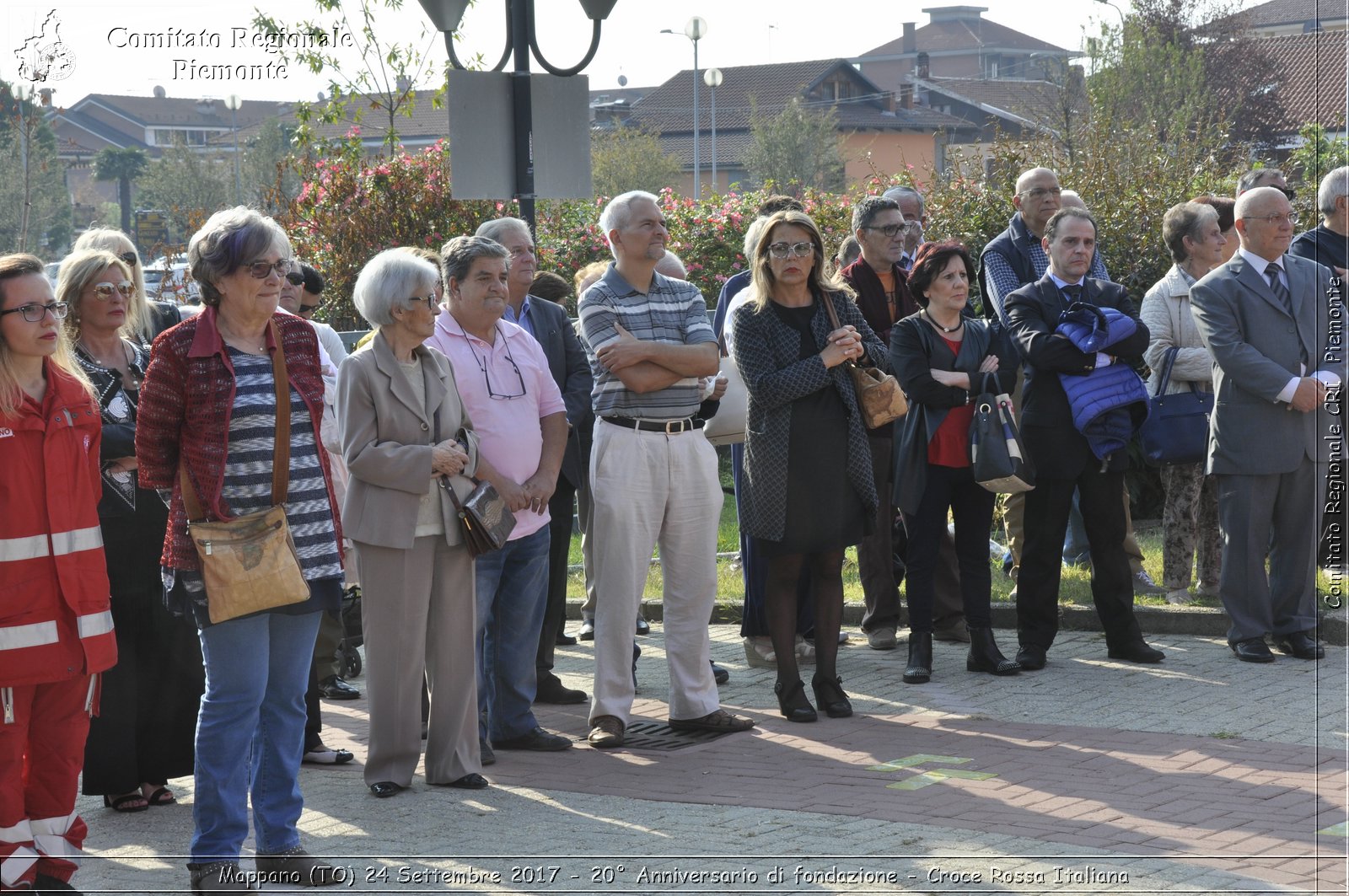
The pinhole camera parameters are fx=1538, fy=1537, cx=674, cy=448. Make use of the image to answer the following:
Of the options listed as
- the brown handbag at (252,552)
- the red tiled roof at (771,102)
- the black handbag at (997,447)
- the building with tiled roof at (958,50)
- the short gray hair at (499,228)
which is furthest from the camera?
the building with tiled roof at (958,50)

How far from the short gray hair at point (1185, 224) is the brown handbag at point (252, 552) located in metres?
6.08

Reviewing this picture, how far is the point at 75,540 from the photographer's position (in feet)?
17.3

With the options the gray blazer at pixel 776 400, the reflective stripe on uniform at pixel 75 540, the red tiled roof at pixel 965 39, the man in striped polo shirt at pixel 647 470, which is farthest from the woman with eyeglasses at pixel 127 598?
the red tiled roof at pixel 965 39

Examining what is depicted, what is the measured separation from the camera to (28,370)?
17.5ft

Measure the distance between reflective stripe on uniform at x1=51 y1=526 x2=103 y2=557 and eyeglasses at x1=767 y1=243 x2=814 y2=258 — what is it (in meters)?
3.48

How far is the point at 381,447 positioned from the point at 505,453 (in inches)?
29.6

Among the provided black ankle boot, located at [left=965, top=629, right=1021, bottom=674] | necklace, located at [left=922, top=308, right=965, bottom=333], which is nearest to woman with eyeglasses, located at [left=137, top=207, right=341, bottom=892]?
necklace, located at [left=922, top=308, right=965, bottom=333]

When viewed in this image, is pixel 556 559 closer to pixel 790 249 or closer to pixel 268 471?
pixel 790 249

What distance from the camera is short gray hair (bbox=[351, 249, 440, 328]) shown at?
6203 millimetres

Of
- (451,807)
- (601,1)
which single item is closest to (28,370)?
(451,807)

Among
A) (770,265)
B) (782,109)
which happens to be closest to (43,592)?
(770,265)

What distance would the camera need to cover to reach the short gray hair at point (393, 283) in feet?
20.4

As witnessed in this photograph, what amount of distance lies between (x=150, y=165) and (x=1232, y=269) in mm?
53887

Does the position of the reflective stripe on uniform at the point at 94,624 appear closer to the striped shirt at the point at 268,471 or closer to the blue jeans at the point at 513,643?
the striped shirt at the point at 268,471
